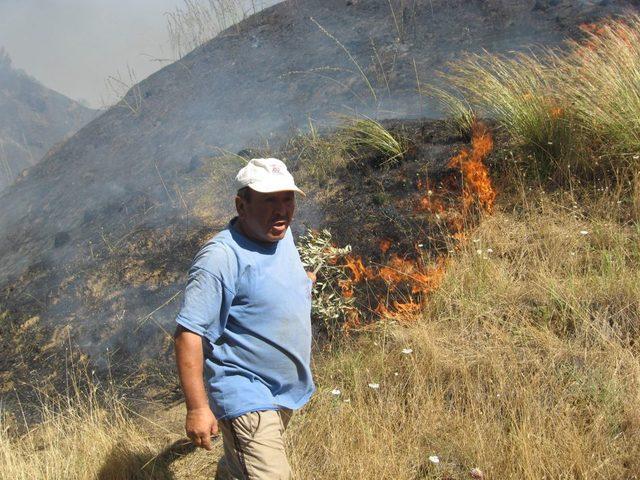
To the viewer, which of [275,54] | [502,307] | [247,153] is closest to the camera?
[502,307]

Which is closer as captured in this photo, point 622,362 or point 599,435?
point 599,435

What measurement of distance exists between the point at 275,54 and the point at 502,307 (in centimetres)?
615

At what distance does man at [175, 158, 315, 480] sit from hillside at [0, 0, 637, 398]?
228 cm

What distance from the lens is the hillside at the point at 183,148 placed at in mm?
5199

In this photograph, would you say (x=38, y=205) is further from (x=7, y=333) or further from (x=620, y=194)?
(x=620, y=194)

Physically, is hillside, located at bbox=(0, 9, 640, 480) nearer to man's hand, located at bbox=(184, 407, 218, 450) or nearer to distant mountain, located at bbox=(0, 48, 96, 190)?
man's hand, located at bbox=(184, 407, 218, 450)

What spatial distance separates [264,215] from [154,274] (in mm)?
3206

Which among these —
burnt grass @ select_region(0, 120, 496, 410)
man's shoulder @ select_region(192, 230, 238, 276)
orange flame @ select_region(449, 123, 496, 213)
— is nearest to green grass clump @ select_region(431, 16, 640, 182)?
orange flame @ select_region(449, 123, 496, 213)

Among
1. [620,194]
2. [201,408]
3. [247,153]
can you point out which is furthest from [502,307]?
[247,153]

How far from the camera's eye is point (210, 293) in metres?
2.29

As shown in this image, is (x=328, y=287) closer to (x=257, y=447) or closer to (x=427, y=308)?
(x=427, y=308)

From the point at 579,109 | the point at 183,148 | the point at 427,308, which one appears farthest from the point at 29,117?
the point at 427,308

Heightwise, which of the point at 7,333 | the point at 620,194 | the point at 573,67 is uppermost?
the point at 573,67

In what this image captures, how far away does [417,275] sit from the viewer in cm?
433
